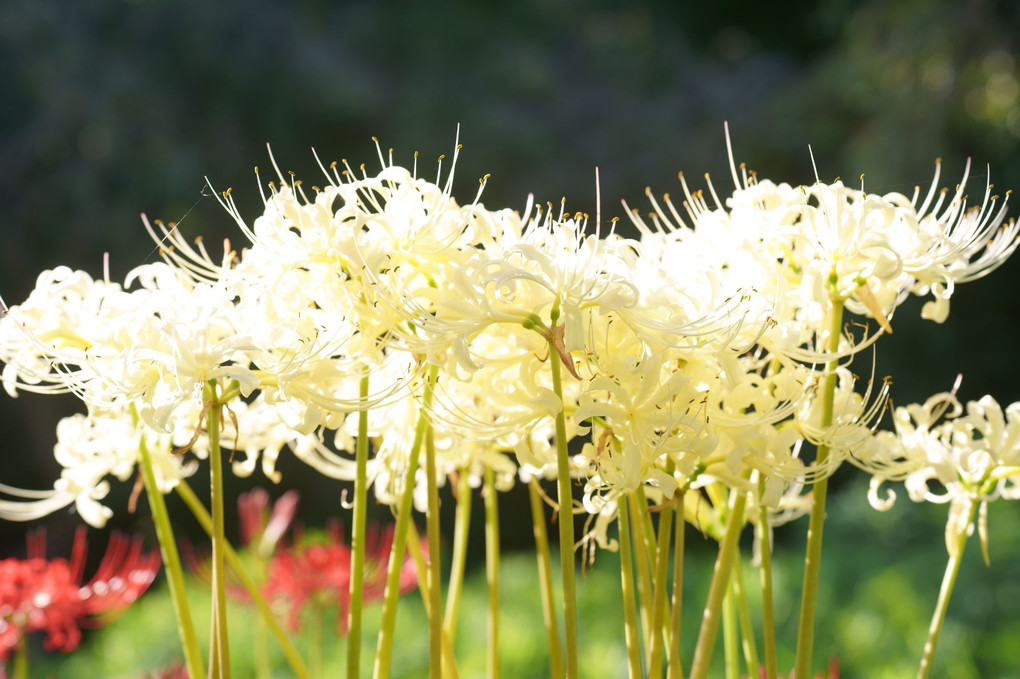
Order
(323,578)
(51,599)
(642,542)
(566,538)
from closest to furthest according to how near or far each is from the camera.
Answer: (566,538)
(642,542)
(51,599)
(323,578)

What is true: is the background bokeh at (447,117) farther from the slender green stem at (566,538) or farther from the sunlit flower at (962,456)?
the slender green stem at (566,538)

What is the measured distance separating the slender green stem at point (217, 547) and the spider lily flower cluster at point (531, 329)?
11mm

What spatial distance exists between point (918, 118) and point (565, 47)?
1.77 m

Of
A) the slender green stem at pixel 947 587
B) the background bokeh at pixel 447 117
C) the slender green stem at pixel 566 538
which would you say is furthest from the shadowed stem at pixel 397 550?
the background bokeh at pixel 447 117

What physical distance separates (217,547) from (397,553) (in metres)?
0.14

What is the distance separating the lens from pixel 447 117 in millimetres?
4160

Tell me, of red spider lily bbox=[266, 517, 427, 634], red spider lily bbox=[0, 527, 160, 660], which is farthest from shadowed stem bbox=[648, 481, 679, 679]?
red spider lily bbox=[266, 517, 427, 634]

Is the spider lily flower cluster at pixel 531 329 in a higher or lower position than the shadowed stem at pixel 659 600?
higher

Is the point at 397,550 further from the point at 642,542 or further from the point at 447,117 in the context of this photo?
the point at 447,117

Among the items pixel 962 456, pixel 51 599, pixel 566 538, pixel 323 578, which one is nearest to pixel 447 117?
pixel 323 578

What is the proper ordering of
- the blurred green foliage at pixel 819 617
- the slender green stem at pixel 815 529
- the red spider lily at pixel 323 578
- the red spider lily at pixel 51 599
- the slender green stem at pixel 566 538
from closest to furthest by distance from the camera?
the slender green stem at pixel 566 538
the slender green stem at pixel 815 529
the red spider lily at pixel 51 599
the red spider lily at pixel 323 578
the blurred green foliage at pixel 819 617

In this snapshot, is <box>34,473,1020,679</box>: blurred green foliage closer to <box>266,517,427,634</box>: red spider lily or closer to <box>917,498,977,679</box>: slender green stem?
<box>266,517,427,634</box>: red spider lily

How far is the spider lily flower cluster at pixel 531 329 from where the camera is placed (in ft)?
2.31

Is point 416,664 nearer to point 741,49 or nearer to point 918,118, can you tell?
point 918,118
